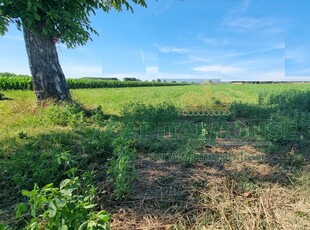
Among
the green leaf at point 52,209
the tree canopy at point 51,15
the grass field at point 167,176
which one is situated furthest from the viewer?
the tree canopy at point 51,15

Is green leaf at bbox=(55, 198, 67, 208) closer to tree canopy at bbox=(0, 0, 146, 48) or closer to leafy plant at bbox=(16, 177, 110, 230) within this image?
leafy plant at bbox=(16, 177, 110, 230)

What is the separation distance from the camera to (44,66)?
5.96 m

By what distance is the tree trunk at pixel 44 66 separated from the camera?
582 centimetres

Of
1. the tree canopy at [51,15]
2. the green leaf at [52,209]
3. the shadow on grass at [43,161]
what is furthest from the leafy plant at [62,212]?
the tree canopy at [51,15]

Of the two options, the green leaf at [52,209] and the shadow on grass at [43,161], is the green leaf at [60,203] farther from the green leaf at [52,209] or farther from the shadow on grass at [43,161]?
the shadow on grass at [43,161]

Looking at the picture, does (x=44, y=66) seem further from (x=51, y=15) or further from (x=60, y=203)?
(x=60, y=203)

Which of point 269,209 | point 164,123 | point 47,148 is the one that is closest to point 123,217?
point 269,209

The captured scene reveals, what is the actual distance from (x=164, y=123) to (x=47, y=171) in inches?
120

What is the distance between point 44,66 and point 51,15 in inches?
63.1

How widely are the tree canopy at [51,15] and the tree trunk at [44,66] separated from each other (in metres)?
0.31

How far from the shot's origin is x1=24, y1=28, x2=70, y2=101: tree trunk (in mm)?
5824

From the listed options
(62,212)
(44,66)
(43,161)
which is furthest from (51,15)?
(62,212)

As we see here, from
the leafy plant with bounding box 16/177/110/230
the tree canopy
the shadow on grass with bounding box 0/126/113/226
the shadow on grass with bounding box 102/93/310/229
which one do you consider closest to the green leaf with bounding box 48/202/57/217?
the leafy plant with bounding box 16/177/110/230

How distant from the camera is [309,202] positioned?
202 centimetres
